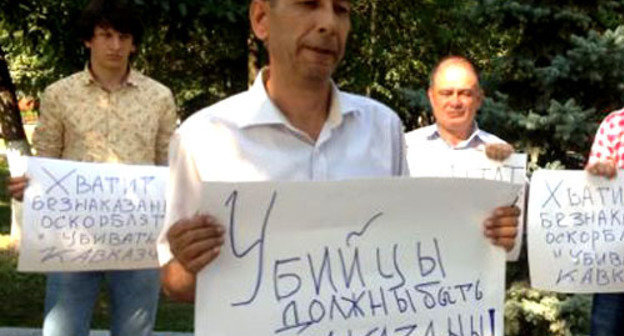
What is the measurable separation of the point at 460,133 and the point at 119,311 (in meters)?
1.73

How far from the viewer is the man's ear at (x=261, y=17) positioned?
93.7 inches

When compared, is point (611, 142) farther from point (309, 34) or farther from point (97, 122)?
point (309, 34)

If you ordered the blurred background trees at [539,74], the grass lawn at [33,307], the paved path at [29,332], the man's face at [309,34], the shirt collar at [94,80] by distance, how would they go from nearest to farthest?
1. the man's face at [309,34]
2. the shirt collar at [94,80]
3. the blurred background trees at [539,74]
4. the paved path at [29,332]
5. the grass lawn at [33,307]

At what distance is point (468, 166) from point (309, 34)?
2665mm

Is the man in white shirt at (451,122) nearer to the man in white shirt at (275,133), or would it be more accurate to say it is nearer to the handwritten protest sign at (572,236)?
the handwritten protest sign at (572,236)

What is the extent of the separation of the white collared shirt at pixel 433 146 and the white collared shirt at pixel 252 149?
91.9 inches

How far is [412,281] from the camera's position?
2561 millimetres

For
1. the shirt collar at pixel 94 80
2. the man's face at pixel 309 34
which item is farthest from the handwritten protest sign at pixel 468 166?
the man's face at pixel 309 34

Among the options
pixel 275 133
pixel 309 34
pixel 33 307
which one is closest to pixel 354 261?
pixel 275 133

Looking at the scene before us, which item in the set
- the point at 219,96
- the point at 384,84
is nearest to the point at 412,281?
the point at 384,84

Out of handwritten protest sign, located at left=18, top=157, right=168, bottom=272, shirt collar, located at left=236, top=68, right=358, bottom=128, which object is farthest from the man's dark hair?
shirt collar, located at left=236, top=68, right=358, bottom=128

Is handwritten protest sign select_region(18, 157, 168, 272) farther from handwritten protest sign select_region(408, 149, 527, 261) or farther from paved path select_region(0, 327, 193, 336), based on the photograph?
paved path select_region(0, 327, 193, 336)

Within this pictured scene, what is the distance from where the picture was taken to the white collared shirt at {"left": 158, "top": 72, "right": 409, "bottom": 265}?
7.73 feet

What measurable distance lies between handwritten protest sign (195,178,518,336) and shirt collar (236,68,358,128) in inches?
5.6
